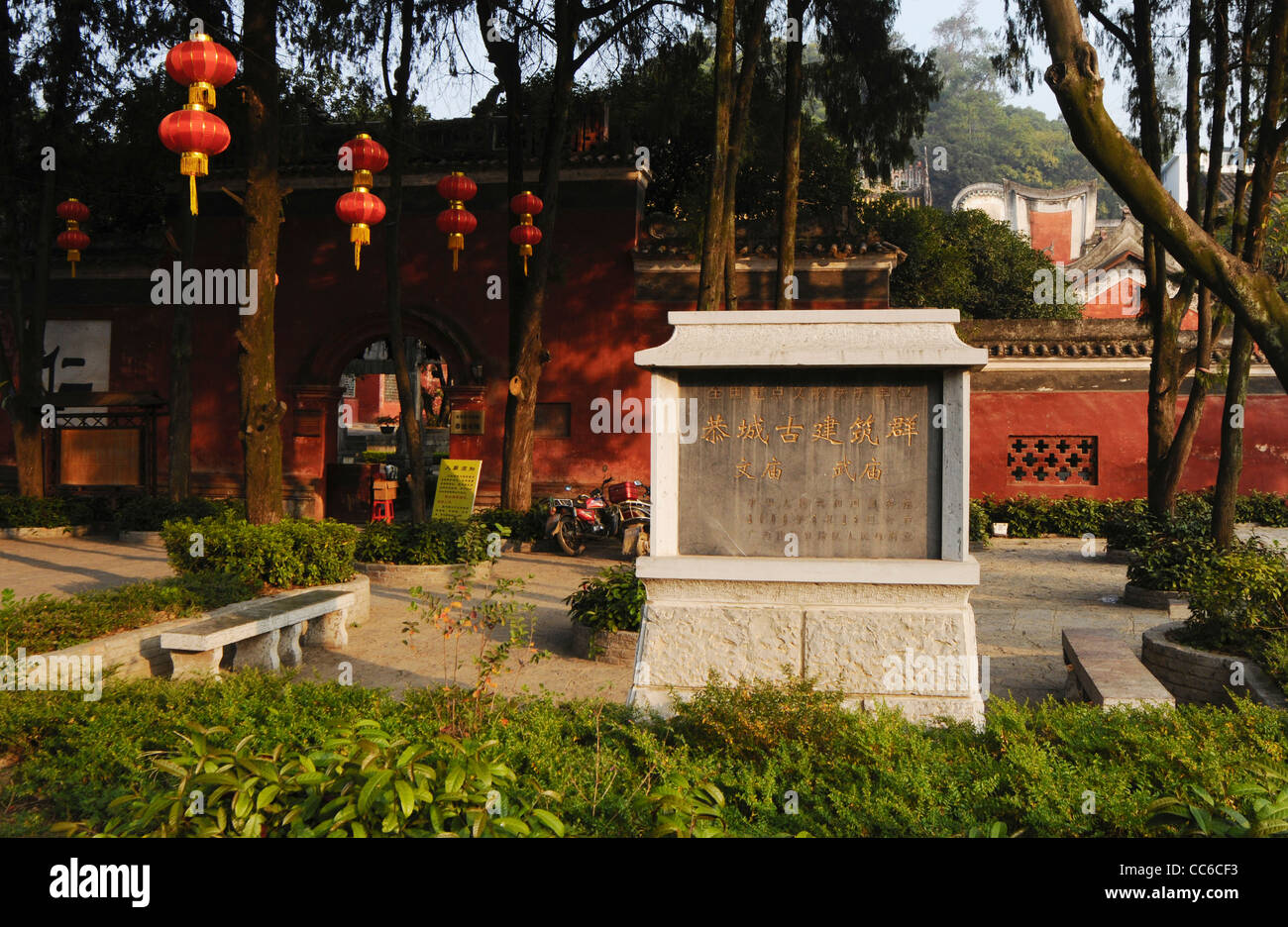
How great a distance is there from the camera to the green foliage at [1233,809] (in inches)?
113

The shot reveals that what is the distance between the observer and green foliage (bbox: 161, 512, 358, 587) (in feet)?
25.2

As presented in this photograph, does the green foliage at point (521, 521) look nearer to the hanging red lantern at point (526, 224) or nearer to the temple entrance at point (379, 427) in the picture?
the hanging red lantern at point (526, 224)

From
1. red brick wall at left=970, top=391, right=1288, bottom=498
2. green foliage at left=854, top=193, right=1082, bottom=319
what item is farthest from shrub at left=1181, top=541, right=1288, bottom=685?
green foliage at left=854, top=193, right=1082, bottom=319

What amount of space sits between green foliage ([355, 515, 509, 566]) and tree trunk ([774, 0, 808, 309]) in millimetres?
3837

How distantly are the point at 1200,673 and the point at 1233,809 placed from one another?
260 centimetres

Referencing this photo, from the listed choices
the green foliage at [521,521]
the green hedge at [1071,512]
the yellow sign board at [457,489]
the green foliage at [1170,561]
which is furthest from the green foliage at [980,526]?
the yellow sign board at [457,489]

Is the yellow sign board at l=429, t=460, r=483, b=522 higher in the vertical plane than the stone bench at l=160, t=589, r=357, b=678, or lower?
higher

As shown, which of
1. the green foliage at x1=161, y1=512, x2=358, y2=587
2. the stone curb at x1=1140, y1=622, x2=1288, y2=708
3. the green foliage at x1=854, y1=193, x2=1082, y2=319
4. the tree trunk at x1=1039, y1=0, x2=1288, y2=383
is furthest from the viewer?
the green foliage at x1=854, y1=193, x2=1082, y2=319

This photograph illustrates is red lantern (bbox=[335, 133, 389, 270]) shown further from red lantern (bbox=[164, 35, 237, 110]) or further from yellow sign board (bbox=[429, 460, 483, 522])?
yellow sign board (bbox=[429, 460, 483, 522])

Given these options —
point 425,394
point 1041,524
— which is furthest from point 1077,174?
point 1041,524

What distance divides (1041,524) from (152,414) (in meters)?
12.8

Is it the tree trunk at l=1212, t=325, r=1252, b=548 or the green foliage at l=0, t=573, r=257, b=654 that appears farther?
the tree trunk at l=1212, t=325, r=1252, b=548

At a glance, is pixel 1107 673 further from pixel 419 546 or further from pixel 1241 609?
pixel 419 546

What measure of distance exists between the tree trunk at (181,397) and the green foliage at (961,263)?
9760mm
